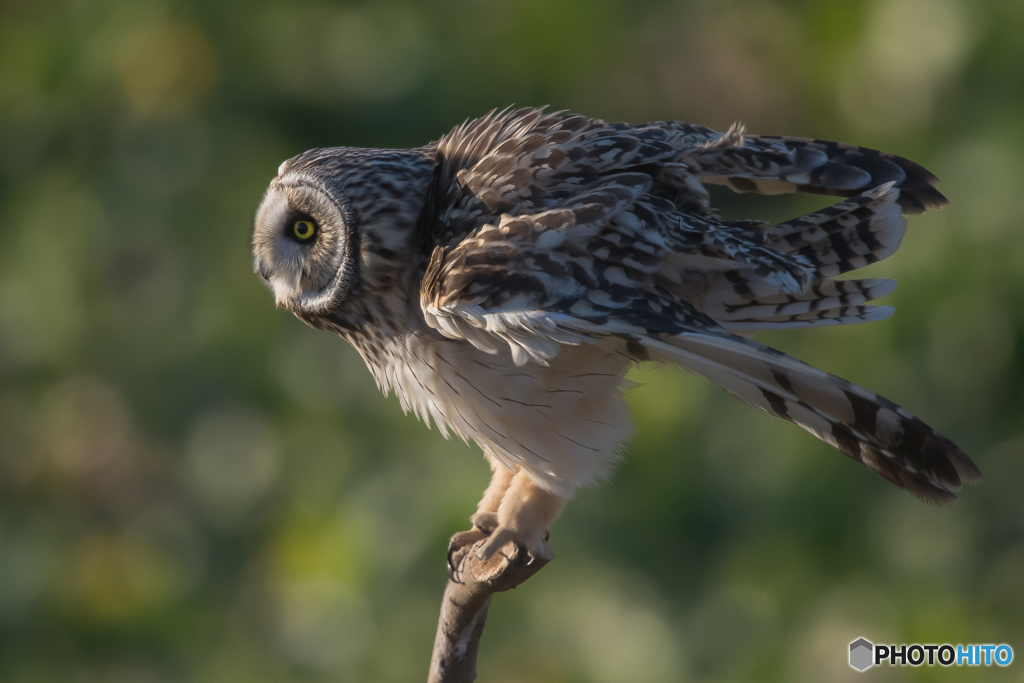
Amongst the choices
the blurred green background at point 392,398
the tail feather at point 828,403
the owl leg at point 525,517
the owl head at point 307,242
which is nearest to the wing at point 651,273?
the tail feather at point 828,403

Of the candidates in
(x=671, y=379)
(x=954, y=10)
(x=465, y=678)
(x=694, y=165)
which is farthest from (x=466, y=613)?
(x=954, y=10)

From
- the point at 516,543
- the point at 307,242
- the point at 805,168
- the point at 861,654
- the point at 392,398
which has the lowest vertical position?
the point at 392,398

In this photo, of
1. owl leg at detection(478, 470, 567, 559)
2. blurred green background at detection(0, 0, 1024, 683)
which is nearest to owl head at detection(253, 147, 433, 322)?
owl leg at detection(478, 470, 567, 559)

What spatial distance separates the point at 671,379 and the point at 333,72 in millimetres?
2849

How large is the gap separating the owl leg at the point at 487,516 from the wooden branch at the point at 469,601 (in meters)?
0.07

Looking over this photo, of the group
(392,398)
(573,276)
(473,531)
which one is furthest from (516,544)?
(392,398)

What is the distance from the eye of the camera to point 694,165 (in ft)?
4.83

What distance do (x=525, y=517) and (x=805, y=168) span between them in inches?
32.2

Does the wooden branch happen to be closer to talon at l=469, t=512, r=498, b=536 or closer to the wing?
talon at l=469, t=512, r=498, b=536

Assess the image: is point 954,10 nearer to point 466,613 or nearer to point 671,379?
point 671,379

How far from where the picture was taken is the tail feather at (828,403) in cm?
115

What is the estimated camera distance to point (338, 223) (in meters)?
1.55

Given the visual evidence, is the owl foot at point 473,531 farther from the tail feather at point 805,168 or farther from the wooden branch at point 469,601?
the tail feather at point 805,168

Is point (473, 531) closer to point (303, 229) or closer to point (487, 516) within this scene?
point (487, 516)
